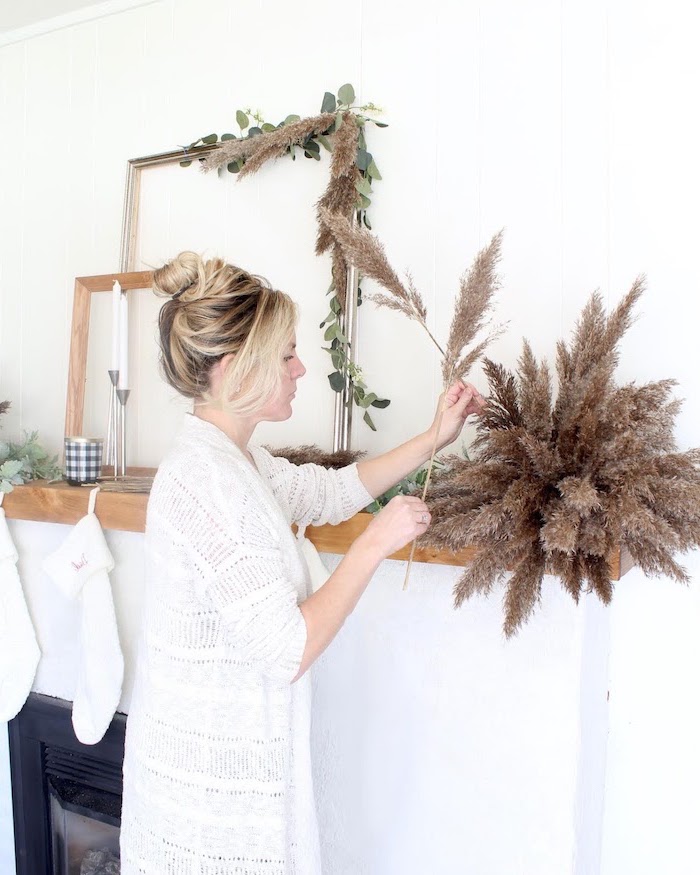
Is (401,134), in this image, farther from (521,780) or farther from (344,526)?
(521,780)

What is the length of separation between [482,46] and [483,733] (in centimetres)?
127

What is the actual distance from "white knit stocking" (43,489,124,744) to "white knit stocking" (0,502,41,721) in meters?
0.23

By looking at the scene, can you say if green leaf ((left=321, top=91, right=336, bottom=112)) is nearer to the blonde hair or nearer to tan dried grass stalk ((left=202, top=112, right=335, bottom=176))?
tan dried grass stalk ((left=202, top=112, right=335, bottom=176))

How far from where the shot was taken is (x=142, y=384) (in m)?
1.86

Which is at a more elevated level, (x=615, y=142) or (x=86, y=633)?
(x=615, y=142)

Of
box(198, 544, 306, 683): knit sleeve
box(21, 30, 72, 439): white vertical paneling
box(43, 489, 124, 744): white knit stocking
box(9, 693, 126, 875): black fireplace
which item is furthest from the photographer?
box(21, 30, 72, 439): white vertical paneling

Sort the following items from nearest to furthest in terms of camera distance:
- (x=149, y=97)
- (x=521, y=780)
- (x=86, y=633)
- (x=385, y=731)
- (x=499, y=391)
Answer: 1. (x=499, y=391)
2. (x=521, y=780)
3. (x=385, y=731)
4. (x=86, y=633)
5. (x=149, y=97)

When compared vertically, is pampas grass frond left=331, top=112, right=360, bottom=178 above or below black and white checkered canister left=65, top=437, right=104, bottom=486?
above

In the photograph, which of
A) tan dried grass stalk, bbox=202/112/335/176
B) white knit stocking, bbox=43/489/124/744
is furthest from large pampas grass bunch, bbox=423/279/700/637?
white knit stocking, bbox=43/489/124/744

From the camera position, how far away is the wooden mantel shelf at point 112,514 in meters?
1.28

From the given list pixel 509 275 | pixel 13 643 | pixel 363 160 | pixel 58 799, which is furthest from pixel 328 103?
pixel 58 799

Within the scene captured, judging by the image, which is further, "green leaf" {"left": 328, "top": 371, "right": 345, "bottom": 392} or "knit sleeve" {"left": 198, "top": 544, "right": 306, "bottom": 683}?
"green leaf" {"left": 328, "top": 371, "right": 345, "bottom": 392}

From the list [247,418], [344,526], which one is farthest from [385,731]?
[247,418]

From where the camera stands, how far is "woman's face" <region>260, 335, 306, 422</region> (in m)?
1.24
